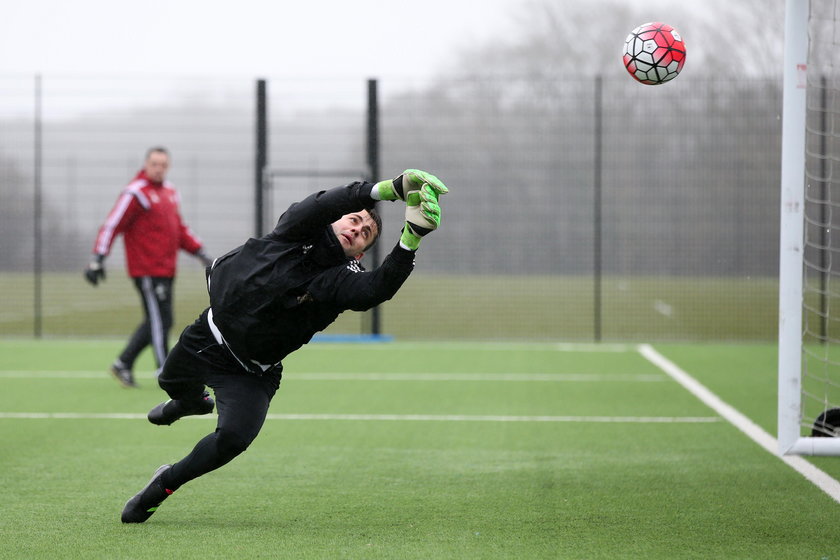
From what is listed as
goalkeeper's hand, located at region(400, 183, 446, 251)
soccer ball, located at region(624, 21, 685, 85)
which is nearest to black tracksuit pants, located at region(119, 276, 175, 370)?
soccer ball, located at region(624, 21, 685, 85)

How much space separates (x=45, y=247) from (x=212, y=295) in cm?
1216

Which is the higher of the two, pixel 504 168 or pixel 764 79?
pixel 764 79

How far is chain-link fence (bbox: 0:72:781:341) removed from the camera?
15.2 m

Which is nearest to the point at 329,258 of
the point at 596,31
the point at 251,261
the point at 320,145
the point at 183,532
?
the point at 251,261

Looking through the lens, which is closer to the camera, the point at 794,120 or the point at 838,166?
the point at 794,120

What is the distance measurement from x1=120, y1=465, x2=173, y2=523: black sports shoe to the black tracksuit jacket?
681 mm

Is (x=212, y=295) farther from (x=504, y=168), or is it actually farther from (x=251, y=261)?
(x=504, y=168)

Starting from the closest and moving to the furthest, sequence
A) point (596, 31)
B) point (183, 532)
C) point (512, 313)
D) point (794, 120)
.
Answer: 1. point (183, 532)
2. point (794, 120)
3. point (512, 313)
4. point (596, 31)

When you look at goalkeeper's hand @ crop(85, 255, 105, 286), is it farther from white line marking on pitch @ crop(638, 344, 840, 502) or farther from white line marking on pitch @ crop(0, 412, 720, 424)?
white line marking on pitch @ crop(638, 344, 840, 502)

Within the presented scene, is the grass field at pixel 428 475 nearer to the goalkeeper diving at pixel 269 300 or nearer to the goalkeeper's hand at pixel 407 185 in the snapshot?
the goalkeeper diving at pixel 269 300

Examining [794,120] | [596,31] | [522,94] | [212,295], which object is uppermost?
[596,31]

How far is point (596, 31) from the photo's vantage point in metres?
39.4

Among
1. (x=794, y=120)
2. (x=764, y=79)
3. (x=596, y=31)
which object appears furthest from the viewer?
(x=596, y=31)

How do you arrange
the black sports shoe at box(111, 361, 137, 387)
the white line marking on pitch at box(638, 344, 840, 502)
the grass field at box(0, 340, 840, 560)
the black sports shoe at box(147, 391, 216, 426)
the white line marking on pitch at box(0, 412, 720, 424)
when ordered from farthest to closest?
1. the black sports shoe at box(111, 361, 137, 387)
2. the white line marking on pitch at box(0, 412, 720, 424)
3. the white line marking on pitch at box(638, 344, 840, 502)
4. the black sports shoe at box(147, 391, 216, 426)
5. the grass field at box(0, 340, 840, 560)
